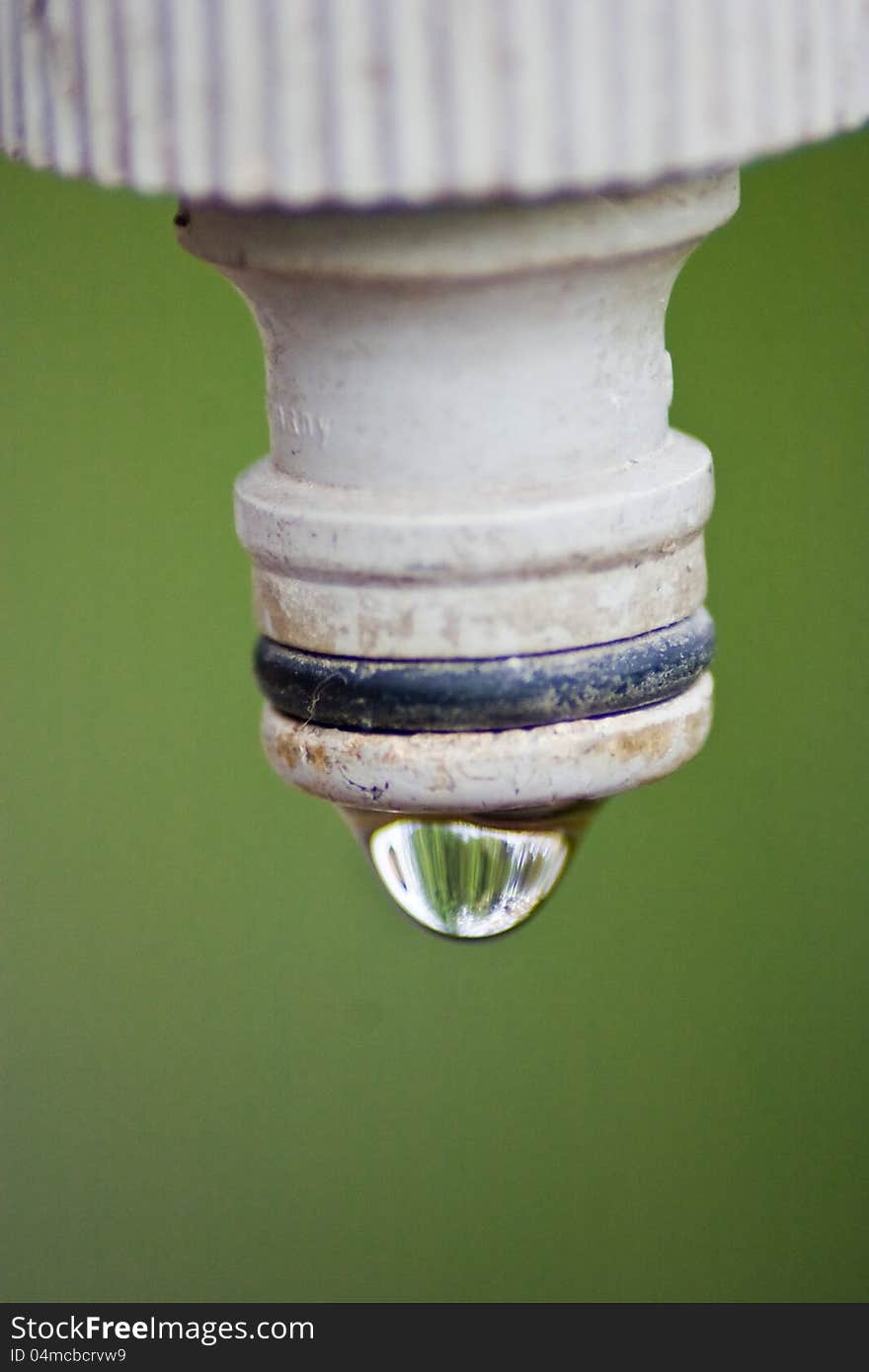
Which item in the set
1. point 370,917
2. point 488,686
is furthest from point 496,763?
point 370,917

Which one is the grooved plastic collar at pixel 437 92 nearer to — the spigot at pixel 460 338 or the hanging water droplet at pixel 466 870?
the spigot at pixel 460 338

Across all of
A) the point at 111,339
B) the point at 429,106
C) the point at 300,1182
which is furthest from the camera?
the point at 300,1182

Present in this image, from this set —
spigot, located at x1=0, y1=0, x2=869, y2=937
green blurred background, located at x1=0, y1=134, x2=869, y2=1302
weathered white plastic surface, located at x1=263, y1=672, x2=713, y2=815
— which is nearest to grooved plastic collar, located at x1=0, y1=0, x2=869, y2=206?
spigot, located at x1=0, y1=0, x2=869, y2=937

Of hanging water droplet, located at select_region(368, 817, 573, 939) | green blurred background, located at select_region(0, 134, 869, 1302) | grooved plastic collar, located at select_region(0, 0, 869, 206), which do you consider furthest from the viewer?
green blurred background, located at select_region(0, 134, 869, 1302)

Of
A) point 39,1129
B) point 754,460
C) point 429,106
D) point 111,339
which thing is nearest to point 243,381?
point 111,339

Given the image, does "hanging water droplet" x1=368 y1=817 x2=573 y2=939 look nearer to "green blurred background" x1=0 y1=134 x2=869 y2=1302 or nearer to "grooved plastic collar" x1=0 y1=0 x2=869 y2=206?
"grooved plastic collar" x1=0 y1=0 x2=869 y2=206

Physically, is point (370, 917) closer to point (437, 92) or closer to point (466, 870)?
point (466, 870)

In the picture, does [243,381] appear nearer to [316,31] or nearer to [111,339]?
[111,339]
